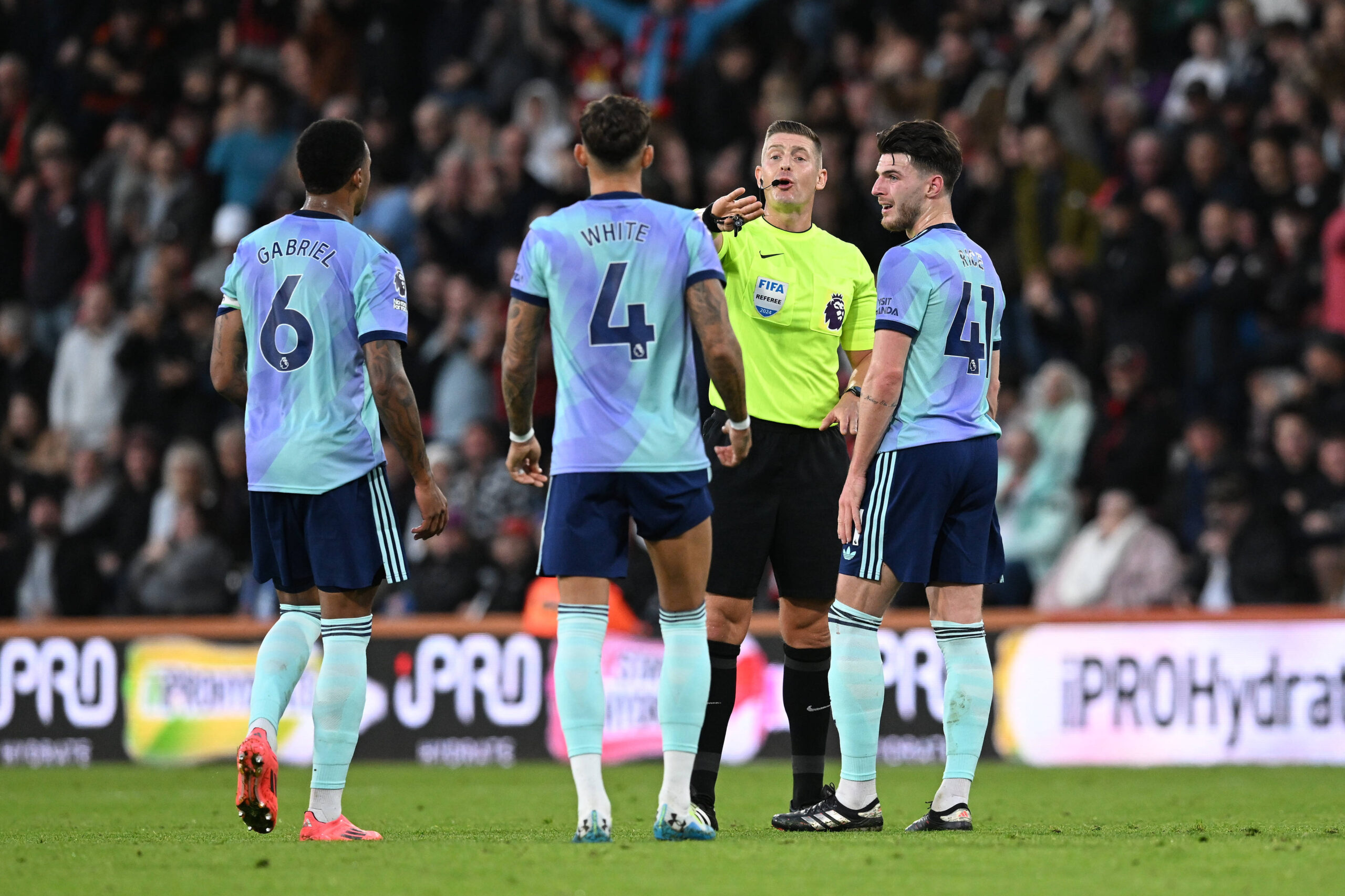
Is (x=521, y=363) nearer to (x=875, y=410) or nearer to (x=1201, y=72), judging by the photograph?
(x=875, y=410)

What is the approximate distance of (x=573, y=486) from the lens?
6617 millimetres

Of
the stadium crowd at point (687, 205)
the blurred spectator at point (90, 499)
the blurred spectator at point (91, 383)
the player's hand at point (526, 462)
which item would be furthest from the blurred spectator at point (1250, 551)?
the blurred spectator at point (91, 383)

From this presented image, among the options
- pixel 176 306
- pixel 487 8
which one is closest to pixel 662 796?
pixel 176 306

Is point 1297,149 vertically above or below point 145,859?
above

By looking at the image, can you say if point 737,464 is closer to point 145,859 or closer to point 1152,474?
point 145,859

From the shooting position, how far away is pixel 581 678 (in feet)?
21.5

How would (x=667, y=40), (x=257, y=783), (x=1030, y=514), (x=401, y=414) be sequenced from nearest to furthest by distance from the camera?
(x=257, y=783) < (x=401, y=414) < (x=1030, y=514) < (x=667, y=40)

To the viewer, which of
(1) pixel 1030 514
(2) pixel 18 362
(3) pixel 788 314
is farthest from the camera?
(2) pixel 18 362

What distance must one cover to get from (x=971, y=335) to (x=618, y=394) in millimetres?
1586

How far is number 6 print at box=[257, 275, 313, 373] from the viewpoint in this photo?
7.22 m

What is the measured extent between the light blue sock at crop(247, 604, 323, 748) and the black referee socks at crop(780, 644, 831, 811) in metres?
1.96

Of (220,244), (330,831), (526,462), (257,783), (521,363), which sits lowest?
(330,831)

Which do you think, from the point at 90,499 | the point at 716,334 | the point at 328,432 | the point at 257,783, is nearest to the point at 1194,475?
the point at 716,334

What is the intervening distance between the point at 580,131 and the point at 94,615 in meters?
10.3
